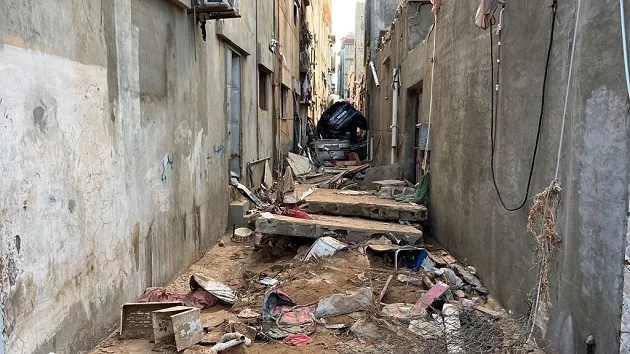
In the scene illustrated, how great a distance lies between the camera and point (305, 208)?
8.05 meters

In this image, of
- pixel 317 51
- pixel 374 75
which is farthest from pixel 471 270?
pixel 317 51

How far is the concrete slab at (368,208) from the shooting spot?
7461 mm

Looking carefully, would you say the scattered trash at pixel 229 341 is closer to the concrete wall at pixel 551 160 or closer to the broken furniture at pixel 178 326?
the broken furniture at pixel 178 326

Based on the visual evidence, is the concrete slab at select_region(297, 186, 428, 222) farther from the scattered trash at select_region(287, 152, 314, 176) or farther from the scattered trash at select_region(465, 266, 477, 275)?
the scattered trash at select_region(287, 152, 314, 176)

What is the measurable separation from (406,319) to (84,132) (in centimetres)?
324

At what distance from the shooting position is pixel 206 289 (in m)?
5.12

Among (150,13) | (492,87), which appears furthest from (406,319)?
(150,13)

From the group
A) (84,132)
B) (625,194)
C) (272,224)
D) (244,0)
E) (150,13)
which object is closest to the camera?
(625,194)

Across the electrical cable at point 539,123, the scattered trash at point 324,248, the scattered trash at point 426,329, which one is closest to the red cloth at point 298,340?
the scattered trash at point 426,329

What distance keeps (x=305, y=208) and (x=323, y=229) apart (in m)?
1.44

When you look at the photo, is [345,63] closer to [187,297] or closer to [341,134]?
[341,134]

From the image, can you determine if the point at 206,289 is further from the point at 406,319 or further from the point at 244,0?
the point at 244,0

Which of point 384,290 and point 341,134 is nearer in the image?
point 384,290

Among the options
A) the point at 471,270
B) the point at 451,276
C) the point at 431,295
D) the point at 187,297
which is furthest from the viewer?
the point at 471,270
